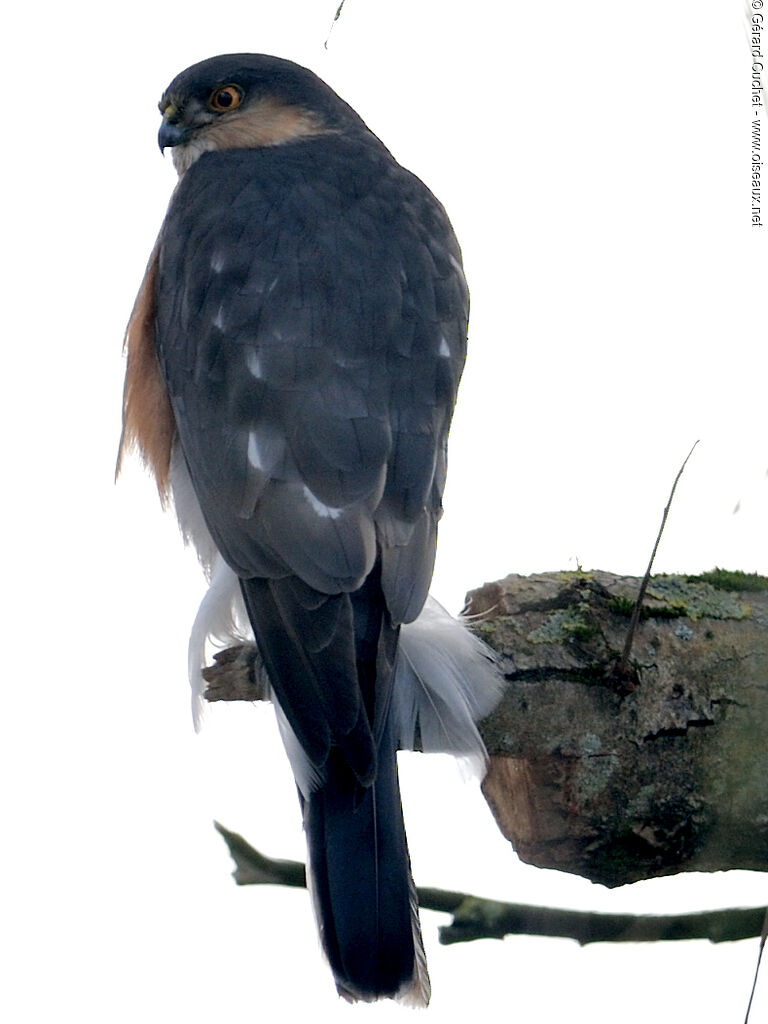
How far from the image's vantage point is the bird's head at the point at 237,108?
15.4ft

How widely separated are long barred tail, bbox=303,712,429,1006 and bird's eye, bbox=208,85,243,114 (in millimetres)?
2529

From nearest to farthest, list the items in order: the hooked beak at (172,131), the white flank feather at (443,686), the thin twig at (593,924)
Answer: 1. the thin twig at (593,924)
2. the white flank feather at (443,686)
3. the hooked beak at (172,131)

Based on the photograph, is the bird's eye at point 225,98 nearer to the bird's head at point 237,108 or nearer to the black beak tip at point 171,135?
the bird's head at point 237,108

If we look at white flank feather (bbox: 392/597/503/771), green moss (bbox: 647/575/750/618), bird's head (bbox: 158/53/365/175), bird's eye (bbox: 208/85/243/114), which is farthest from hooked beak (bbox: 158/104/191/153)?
green moss (bbox: 647/575/750/618)

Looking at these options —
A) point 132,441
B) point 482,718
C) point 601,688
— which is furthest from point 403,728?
point 132,441

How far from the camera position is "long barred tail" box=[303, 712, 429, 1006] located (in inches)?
127

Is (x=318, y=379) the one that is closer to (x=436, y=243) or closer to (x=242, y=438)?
(x=242, y=438)

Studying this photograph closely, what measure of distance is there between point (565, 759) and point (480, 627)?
414 mm

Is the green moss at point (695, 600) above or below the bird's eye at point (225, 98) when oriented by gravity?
below

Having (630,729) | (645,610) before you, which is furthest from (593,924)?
Answer: (645,610)

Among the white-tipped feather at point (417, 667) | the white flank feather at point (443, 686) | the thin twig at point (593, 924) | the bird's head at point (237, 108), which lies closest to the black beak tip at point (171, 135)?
the bird's head at point (237, 108)

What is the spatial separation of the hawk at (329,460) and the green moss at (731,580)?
656mm

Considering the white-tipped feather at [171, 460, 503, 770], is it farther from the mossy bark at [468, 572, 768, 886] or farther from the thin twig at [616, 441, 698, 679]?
the thin twig at [616, 441, 698, 679]

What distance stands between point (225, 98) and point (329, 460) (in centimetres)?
191
